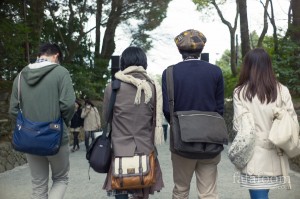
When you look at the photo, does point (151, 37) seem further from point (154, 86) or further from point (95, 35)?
point (154, 86)

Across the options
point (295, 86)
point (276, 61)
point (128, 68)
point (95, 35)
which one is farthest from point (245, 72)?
point (95, 35)

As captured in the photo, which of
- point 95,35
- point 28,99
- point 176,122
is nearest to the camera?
point 176,122

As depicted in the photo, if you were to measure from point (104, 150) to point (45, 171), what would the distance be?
2.56ft

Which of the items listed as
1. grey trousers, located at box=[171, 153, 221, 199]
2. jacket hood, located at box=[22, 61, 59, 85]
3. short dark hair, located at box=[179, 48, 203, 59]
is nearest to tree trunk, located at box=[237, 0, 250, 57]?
short dark hair, located at box=[179, 48, 203, 59]

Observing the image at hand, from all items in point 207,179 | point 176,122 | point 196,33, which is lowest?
point 207,179

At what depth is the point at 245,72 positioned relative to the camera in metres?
3.15

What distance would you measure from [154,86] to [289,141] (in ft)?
3.68

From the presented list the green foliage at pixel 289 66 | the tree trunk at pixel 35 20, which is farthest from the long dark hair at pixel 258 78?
the tree trunk at pixel 35 20

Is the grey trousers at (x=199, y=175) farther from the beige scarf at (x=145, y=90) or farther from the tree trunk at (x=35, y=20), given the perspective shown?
the tree trunk at (x=35, y=20)

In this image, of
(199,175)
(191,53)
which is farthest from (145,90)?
(199,175)

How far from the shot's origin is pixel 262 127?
9.73 ft

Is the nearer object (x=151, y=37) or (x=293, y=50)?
(x=293, y=50)

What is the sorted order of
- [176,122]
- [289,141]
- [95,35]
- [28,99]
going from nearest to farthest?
1. [289,141]
2. [176,122]
3. [28,99]
4. [95,35]

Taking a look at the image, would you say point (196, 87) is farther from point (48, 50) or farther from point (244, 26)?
point (244, 26)
